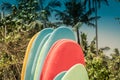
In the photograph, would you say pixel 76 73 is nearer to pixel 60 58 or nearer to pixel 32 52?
pixel 60 58

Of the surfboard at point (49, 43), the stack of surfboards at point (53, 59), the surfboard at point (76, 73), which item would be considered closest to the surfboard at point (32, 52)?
the stack of surfboards at point (53, 59)

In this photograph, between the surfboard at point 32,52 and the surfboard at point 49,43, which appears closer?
the surfboard at point 49,43

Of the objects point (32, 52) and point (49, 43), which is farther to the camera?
point (32, 52)

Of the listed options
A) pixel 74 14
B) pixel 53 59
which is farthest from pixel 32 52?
pixel 74 14

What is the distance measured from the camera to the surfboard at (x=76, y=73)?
273 inches

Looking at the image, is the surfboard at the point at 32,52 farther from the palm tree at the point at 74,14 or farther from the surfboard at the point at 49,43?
the palm tree at the point at 74,14

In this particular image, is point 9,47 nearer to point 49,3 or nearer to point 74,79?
point 74,79

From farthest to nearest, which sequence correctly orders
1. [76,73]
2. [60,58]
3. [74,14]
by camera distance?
[74,14] < [60,58] < [76,73]

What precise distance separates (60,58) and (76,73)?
45cm

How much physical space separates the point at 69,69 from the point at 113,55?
25482 millimetres

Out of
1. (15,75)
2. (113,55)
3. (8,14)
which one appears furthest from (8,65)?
(113,55)

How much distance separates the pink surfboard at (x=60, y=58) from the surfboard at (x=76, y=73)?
11.8 inches

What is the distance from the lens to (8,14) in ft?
91.5

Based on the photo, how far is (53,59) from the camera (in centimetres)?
729
